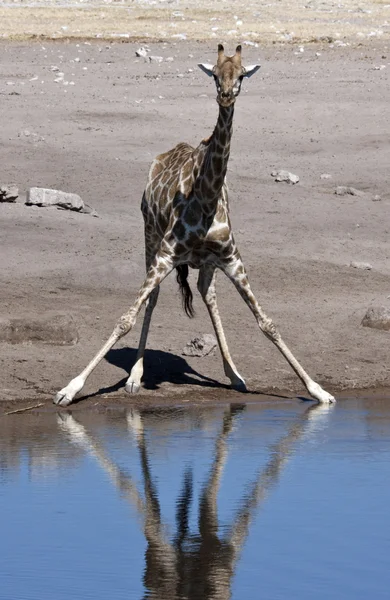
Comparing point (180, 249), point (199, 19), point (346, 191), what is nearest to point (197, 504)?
point (180, 249)

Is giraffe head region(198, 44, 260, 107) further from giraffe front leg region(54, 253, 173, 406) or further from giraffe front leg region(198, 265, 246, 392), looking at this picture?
giraffe front leg region(198, 265, 246, 392)

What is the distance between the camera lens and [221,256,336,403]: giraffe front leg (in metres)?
9.70

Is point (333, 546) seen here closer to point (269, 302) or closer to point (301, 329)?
point (301, 329)

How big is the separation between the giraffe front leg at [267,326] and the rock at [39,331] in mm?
1532

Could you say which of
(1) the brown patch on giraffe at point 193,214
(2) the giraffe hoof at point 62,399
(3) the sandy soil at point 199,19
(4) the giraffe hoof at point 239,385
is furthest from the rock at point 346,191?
(3) the sandy soil at point 199,19

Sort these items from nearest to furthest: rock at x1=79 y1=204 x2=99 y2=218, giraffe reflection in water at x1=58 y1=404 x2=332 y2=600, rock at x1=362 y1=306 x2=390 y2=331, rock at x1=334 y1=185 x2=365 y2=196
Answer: giraffe reflection in water at x1=58 y1=404 x2=332 y2=600, rock at x1=362 y1=306 x2=390 y2=331, rock at x1=79 y1=204 x2=99 y2=218, rock at x1=334 y1=185 x2=365 y2=196

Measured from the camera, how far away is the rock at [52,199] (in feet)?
47.1

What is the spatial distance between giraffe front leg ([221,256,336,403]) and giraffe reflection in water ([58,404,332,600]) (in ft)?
1.98

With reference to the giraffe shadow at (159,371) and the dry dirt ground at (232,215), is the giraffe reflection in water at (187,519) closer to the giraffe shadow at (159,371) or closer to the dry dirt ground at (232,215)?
the giraffe shadow at (159,371)

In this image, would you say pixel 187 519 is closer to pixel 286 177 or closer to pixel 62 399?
pixel 62 399

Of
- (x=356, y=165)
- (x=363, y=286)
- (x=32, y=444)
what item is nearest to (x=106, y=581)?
(x=32, y=444)

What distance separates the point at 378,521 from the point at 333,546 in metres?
0.47

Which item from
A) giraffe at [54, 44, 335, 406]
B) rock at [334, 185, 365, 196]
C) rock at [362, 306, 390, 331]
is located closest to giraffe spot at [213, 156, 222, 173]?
giraffe at [54, 44, 335, 406]

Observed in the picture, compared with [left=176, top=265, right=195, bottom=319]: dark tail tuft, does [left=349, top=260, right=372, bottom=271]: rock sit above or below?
below
